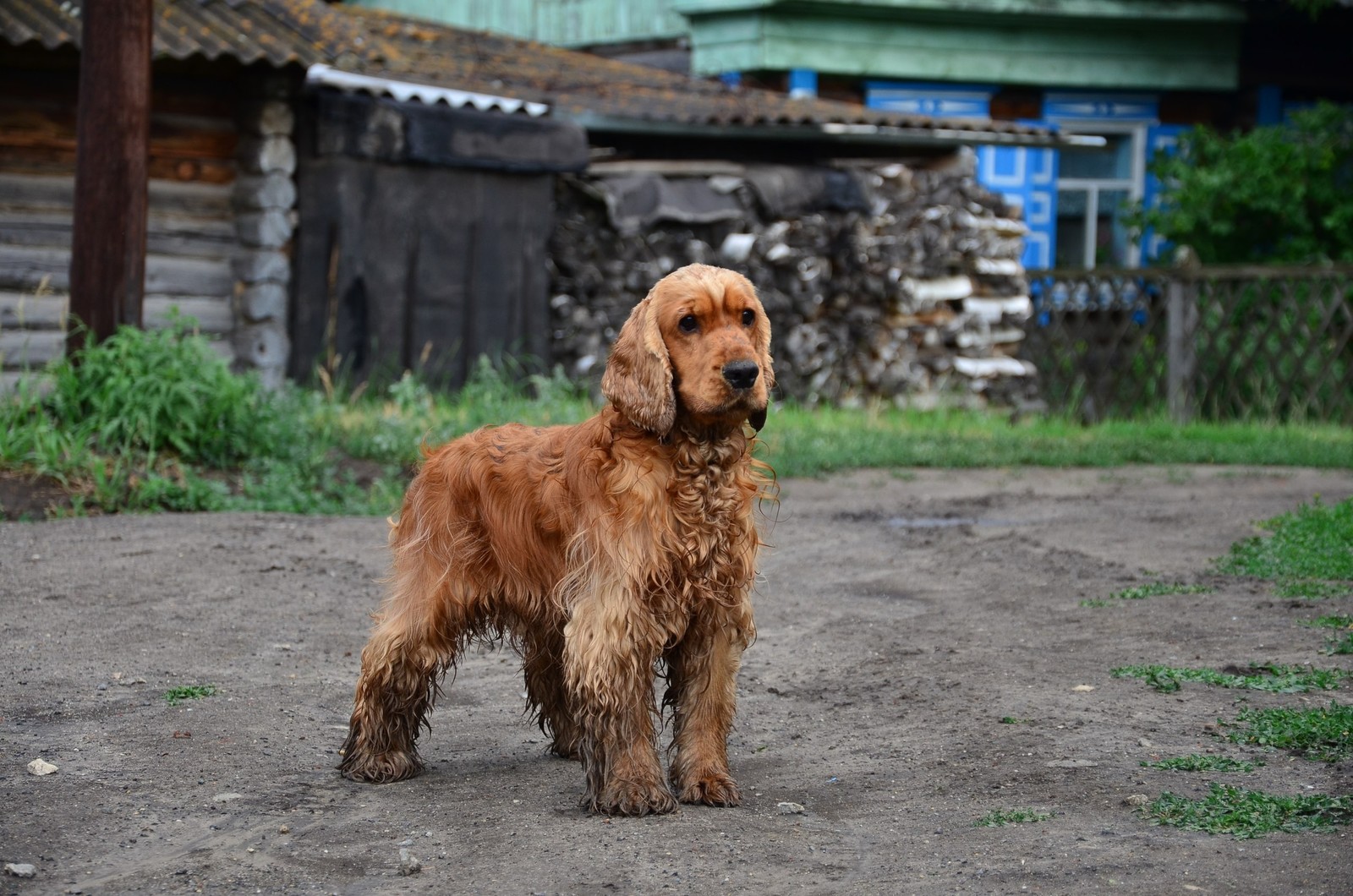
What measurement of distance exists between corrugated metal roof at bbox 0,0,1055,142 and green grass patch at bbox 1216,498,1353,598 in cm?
698

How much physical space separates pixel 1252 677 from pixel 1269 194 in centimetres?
1225

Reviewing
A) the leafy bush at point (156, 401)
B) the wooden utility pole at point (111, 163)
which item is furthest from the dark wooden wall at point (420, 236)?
the wooden utility pole at point (111, 163)

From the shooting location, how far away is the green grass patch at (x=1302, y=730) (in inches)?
171

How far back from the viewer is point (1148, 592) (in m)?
6.62

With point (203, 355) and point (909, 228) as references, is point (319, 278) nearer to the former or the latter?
point (203, 355)

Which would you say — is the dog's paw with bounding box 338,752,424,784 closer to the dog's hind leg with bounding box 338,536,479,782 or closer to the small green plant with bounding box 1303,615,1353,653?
the dog's hind leg with bounding box 338,536,479,782

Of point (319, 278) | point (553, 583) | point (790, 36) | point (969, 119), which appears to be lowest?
point (553, 583)

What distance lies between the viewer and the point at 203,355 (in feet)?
30.5

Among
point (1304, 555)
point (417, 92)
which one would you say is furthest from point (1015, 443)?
point (417, 92)

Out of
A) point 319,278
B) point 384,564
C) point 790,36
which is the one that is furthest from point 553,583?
point 790,36

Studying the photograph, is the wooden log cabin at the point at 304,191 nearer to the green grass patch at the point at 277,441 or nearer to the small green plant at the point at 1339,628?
the green grass patch at the point at 277,441

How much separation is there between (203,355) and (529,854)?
251 inches

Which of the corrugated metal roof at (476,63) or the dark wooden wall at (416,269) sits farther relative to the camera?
the dark wooden wall at (416,269)

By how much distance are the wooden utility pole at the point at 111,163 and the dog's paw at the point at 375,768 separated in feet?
18.3
